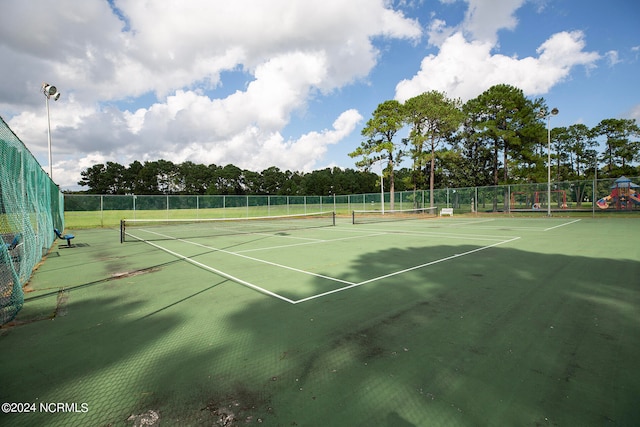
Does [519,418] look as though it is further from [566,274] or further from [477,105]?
[477,105]

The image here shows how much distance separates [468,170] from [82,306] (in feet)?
161

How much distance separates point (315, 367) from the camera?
9.18 feet

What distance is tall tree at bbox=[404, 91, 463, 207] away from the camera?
32653 mm

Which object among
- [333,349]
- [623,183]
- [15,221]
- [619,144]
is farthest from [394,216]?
[619,144]

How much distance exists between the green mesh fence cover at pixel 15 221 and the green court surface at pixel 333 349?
40 cm

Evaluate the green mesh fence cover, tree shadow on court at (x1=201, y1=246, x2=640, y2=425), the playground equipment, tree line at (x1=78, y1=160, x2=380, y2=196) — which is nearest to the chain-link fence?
the playground equipment

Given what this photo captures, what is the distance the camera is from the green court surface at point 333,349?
2242 mm

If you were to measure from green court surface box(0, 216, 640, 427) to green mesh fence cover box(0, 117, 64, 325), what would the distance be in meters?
0.40

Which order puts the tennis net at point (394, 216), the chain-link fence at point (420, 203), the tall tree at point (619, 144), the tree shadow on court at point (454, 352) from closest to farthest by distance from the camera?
the tree shadow on court at point (454, 352) → the chain-link fence at point (420, 203) → the tennis net at point (394, 216) → the tall tree at point (619, 144)

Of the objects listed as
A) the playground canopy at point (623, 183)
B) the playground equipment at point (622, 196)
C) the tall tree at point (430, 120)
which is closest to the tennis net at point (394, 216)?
the tall tree at point (430, 120)

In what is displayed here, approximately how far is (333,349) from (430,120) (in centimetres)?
3479

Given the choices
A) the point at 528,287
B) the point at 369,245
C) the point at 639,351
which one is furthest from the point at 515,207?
the point at 639,351

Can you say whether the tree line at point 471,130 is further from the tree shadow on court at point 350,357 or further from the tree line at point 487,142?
the tree shadow on court at point 350,357

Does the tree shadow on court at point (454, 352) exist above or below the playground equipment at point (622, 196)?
below
